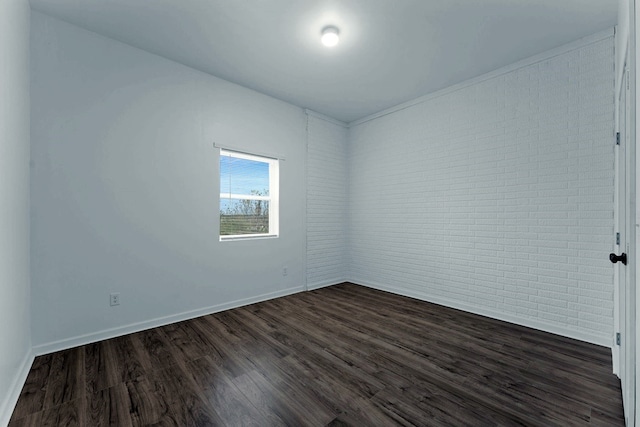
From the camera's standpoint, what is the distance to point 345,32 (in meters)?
2.71

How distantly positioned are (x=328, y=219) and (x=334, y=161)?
1019 millimetres

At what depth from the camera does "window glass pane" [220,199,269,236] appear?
12.4 feet

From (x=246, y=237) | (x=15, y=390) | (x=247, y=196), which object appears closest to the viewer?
(x=15, y=390)

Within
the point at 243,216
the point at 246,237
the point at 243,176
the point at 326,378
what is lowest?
the point at 326,378

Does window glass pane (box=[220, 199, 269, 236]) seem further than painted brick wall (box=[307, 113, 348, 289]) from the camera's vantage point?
No

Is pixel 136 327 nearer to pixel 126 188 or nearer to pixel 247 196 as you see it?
pixel 126 188

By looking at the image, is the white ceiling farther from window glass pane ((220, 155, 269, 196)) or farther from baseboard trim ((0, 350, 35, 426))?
baseboard trim ((0, 350, 35, 426))

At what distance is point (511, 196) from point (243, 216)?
3.31m

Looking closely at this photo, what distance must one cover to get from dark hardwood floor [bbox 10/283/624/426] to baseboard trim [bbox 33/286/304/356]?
0.26 ft

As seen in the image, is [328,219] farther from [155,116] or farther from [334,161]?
[155,116]

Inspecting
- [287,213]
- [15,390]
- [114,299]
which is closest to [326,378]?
[15,390]

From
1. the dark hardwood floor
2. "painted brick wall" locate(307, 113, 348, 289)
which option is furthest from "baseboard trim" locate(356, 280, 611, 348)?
"painted brick wall" locate(307, 113, 348, 289)

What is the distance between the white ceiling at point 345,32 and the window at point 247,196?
1061 millimetres

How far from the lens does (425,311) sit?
11.8 ft
